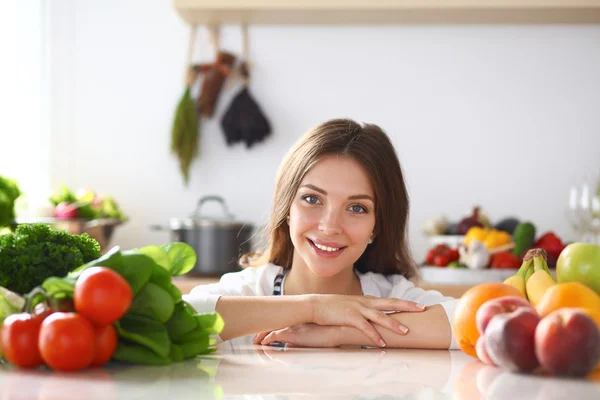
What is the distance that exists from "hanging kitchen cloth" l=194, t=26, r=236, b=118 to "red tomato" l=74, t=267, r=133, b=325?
2.08 m

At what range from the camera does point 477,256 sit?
220 cm

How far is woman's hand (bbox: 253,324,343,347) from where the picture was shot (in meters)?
1.03

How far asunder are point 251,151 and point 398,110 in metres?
0.58

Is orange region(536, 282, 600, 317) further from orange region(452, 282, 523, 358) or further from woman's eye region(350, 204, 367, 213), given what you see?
woman's eye region(350, 204, 367, 213)

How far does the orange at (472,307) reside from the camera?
33.5 inches

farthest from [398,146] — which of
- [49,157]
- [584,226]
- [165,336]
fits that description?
[165,336]

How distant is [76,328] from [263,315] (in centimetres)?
42

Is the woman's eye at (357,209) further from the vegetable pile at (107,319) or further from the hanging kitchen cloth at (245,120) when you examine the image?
the hanging kitchen cloth at (245,120)

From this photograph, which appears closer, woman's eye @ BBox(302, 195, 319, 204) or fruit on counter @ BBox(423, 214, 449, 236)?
woman's eye @ BBox(302, 195, 319, 204)

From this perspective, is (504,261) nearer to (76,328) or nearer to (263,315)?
(263,315)

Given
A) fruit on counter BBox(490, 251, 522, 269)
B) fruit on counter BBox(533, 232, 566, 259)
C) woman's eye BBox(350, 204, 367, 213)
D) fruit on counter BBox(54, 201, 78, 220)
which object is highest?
woman's eye BBox(350, 204, 367, 213)

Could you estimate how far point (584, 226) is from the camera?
7.93ft

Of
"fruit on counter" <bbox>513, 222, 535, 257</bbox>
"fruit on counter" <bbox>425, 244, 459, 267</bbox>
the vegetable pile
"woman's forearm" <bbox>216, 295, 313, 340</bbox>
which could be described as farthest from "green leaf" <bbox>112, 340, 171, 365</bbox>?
"fruit on counter" <bbox>513, 222, 535, 257</bbox>

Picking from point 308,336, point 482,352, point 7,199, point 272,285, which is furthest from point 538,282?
point 7,199
